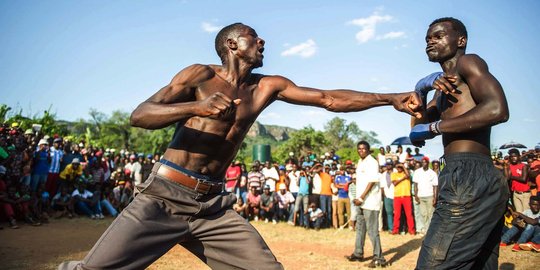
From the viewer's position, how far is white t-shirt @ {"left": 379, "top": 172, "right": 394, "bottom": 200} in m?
11.3

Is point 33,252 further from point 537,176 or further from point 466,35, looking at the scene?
point 537,176

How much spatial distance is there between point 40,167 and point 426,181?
Answer: 10844 mm

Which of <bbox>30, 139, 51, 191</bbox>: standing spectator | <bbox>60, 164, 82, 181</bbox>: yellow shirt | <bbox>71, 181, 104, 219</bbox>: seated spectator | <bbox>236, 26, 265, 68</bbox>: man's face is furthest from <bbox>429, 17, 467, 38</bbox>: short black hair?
<bbox>60, 164, 82, 181</bbox>: yellow shirt

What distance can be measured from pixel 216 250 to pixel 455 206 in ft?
5.93

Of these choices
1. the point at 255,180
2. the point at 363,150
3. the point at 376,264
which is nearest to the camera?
the point at 376,264

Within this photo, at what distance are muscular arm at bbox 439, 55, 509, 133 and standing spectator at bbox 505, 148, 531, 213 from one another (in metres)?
8.10

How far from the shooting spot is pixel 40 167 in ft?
37.4

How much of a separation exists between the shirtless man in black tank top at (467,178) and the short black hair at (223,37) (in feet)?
5.79

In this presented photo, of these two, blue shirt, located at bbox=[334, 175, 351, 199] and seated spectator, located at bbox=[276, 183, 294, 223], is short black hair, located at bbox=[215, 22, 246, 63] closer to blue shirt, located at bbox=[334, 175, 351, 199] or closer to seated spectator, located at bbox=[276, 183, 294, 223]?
blue shirt, located at bbox=[334, 175, 351, 199]

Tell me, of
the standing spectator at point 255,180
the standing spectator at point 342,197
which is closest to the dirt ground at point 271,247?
the standing spectator at point 342,197

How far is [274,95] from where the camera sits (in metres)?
3.66

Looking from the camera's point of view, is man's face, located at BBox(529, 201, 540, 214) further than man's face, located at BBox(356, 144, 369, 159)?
Yes

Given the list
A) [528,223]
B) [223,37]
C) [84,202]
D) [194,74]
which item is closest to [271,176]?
[84,202]

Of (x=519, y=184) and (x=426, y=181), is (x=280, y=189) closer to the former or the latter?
(x=426, y=181)
